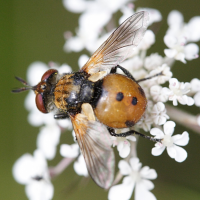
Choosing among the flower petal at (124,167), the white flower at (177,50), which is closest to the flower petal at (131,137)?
the flower petal at (124,167)

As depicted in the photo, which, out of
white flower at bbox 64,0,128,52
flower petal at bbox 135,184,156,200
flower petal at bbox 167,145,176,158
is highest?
white flower at bbox 64,0,128,52

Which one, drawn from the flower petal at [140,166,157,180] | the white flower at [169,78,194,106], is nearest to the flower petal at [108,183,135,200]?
the flower petal at [140,166,157,180]

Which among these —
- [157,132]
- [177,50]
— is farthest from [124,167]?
[177,50]

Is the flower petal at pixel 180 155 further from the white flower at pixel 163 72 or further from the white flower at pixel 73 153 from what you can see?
the white flower at pixel 73 153

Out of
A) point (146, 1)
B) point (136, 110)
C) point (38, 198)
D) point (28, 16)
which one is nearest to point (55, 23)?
point (28, 16)

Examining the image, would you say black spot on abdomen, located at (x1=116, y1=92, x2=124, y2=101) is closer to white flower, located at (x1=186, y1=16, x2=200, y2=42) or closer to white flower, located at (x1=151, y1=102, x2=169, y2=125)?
white flower, located at (x1=151, y1=102, x2=169, y2=125)

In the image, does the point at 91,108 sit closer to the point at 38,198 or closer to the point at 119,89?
the point at 119,89
